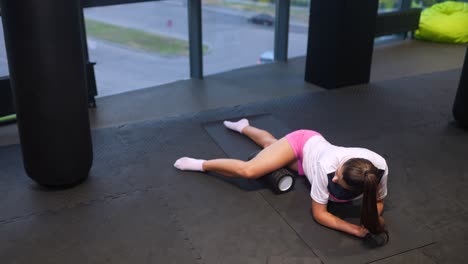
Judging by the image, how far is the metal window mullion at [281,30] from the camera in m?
5.68

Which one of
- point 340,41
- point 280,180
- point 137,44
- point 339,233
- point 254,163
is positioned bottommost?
point 339,233

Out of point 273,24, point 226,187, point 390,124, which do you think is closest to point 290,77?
point 273,24

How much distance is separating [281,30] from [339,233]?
346 cm

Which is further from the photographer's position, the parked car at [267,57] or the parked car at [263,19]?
the parked car at [267,57]

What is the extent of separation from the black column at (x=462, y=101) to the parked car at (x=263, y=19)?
244cm

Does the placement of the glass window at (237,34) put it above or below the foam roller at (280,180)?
above

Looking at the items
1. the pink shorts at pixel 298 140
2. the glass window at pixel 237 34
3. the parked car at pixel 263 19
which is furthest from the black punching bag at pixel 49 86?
the parked car at pixel 263 19

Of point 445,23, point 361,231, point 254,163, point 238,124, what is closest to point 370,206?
point 361,231

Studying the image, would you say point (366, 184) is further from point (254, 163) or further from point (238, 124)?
point (238, 124)

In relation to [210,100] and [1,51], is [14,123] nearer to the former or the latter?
[1,51]

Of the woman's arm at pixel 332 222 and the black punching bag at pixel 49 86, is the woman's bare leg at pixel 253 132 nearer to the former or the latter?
the woman's arm at pixel 332 222

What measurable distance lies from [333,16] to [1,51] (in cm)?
315

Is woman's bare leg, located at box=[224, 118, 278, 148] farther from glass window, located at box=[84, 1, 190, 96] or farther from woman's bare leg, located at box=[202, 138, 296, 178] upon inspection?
glass window, located at box=[84, 1, 190, 96]

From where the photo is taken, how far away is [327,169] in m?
2.76
